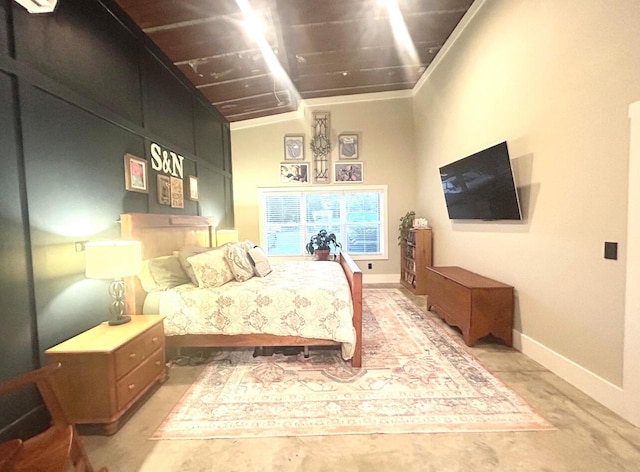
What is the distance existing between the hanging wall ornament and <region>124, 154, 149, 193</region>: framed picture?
3.41 metres

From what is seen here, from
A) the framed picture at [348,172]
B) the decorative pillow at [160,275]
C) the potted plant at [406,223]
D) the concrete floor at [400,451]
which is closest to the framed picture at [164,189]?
the decorative pillow at [160,275]

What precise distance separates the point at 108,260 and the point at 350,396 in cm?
194

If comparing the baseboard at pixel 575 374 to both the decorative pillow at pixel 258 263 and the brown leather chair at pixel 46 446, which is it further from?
the brown leather chair at pixel 46 446

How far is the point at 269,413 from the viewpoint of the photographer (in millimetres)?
1900

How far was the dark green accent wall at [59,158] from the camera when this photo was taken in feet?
5.22

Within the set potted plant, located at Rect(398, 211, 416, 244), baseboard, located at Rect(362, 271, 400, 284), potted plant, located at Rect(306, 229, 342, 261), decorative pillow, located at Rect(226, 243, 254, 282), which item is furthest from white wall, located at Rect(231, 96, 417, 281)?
decorative pillow, located at Rect(226, 243, 254, 282)

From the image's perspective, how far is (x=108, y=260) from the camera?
1.92m

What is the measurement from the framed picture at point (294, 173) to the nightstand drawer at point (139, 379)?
407 cm

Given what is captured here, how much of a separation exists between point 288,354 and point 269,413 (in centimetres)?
85

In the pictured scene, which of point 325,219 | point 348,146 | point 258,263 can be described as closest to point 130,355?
point 258,263

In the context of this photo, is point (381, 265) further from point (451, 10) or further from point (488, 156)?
point (451, 10)

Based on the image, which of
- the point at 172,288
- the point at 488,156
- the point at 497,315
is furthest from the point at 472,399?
the point at 172,288

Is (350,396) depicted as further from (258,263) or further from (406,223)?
(406,223)

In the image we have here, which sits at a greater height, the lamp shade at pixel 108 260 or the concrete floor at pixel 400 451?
the lamp shade at pixel 108 260
